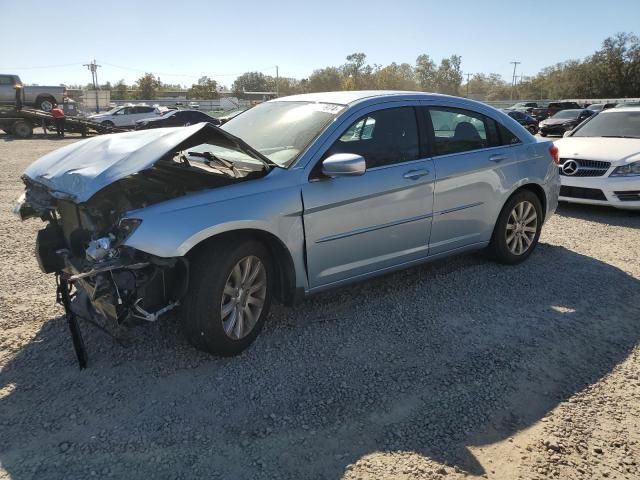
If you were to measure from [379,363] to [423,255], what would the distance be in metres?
1.32

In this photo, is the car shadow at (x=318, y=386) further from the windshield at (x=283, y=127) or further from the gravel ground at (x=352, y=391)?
the windshield at (x=283, y=127)

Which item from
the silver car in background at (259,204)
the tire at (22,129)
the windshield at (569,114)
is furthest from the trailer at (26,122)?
the windshield at (569,114)

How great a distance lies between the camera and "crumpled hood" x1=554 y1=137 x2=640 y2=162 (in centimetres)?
729

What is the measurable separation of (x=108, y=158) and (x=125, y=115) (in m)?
27.6

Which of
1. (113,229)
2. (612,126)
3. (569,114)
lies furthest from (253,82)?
(113,229)

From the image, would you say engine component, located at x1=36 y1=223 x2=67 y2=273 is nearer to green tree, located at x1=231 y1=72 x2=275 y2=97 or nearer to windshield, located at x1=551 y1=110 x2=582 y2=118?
windshield, located at x1=551 y1=110 x2=582 y2=118

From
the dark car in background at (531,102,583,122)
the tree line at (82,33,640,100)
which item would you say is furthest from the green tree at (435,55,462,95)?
the dark car in background at (531,102,583,122)

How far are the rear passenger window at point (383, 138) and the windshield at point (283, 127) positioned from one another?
198mm

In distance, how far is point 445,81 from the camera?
101375 millimetres

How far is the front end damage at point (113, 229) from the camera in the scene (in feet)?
9.48

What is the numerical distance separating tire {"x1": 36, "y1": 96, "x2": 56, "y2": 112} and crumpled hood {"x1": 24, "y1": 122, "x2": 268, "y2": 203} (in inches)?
1120

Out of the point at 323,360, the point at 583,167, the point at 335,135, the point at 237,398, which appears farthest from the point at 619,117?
the point at 237,398

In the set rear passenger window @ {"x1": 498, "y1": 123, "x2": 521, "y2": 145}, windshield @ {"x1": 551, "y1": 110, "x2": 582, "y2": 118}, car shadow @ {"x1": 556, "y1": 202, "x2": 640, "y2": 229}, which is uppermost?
windshield @ {"x1": 551, "y1": 110, "x2": 582, "y2": 118}

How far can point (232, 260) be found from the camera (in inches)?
123
